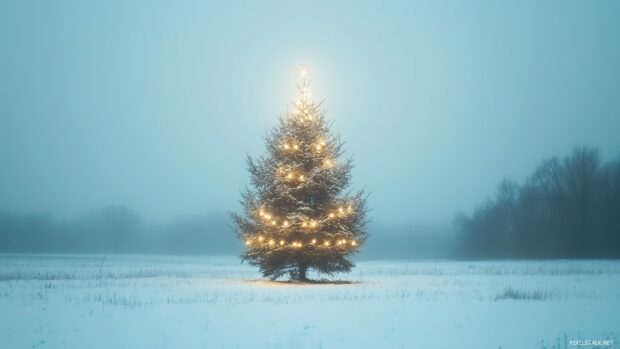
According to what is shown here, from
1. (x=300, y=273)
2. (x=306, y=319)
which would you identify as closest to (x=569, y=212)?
(x=300, y=273)

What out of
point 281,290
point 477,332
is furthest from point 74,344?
point 281,290

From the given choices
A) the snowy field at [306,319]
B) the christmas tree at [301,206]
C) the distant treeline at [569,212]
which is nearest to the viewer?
the snowy field at [306,319]

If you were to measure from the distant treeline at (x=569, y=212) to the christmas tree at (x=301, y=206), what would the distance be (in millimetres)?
60718

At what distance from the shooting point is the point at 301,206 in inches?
1104

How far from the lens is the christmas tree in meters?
27.7

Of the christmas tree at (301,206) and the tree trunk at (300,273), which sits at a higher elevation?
the christmas tree at (301,206)

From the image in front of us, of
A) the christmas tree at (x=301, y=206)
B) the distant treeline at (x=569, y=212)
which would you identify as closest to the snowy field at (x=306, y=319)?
the christmas tree at (x=301, y=206)

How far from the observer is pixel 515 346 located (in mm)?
11703

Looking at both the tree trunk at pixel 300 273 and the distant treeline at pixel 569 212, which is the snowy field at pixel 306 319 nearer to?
the tree trunk at pixel 300 273

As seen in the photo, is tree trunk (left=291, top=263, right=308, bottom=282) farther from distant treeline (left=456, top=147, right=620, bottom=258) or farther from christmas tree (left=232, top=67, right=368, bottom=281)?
distant treeline (left=456, top=147, right=620, bottom=258)

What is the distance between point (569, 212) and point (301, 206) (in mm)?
67141

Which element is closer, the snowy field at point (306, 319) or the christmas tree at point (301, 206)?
the snowy field at point (306, 319)

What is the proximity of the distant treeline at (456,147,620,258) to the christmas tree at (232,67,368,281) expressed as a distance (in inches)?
2390

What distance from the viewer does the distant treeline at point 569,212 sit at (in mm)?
77750
